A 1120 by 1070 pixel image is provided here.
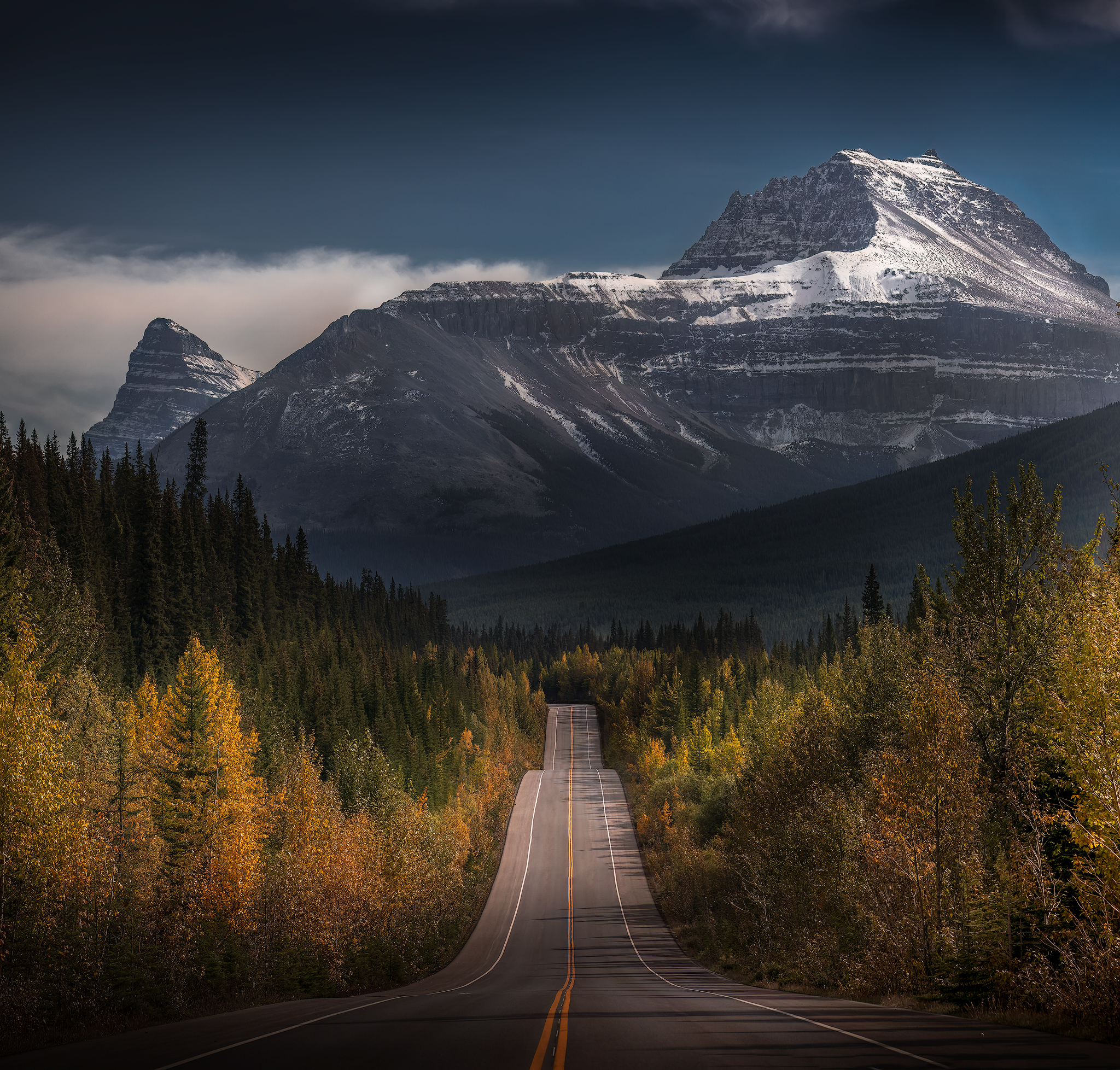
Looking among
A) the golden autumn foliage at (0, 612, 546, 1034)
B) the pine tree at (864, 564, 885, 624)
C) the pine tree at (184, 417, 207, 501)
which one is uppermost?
the pine tree at (184, 417, 207, 501)

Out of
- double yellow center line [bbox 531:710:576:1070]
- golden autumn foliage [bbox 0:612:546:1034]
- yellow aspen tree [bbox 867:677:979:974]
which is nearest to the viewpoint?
double yellow center line [bbox 531:710:576:1070]

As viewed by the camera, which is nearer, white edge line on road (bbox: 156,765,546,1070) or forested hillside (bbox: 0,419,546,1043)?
white edge line on road (bbox: 156,765,546,1070)

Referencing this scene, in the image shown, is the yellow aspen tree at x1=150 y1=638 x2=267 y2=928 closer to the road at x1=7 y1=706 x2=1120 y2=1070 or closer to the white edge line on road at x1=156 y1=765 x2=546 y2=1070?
the road at x1=7 y1=706 x2=1120 y2=1070

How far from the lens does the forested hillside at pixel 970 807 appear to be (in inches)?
945

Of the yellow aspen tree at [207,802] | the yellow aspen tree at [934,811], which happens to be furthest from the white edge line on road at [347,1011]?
the yellow aspen tree at [934,811]

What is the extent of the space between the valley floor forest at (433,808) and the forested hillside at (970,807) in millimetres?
136

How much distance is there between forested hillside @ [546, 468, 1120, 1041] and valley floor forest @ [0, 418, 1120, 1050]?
0.45 ft

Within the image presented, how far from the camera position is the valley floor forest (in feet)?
88.3

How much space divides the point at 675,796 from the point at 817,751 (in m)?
57.1

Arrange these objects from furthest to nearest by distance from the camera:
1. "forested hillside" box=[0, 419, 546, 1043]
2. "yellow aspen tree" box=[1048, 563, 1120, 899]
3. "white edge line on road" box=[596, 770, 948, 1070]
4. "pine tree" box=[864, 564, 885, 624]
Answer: "pine tree" box=[864, 564, 885, 624], "forested hillside" box=[0, 419, 546, 1043], "yellow aspen tree" box=[1048, 563, 1120, 899], "white edge line on road" box=[596, 770, 948, 1070]

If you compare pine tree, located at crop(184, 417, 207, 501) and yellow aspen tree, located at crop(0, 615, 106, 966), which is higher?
pine tree, located at crop(184, 417, 207, 501)

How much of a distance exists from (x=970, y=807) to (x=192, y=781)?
37473 millimetres

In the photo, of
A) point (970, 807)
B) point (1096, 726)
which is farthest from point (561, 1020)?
point (1096, 726)

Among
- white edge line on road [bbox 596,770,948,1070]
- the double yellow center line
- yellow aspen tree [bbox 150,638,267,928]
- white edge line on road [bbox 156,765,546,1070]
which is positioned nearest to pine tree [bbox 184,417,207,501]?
white edge line on road [bbox 156,765,546,1070]
